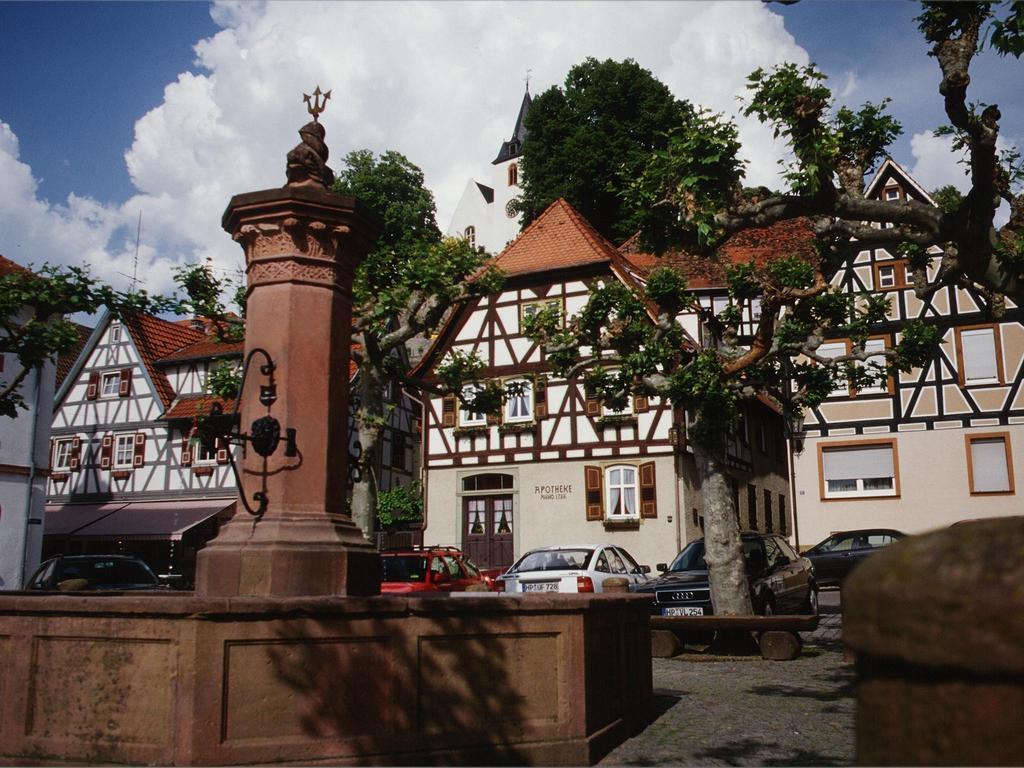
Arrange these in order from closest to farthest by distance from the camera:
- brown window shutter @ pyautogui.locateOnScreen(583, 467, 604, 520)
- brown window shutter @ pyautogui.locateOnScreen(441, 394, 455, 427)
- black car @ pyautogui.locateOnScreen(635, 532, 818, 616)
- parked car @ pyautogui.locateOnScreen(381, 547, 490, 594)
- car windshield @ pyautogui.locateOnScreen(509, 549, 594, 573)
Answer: parked car @ pyautogui.locateOnScreen(381, 547, 490, 594) < black car @ pyautogui.locateOnScreen(635, 532, 818, 616) < car windshield @ pyautogui.locateOnScreen(509, 549, 594, 573) < brown window shutter @ pyautogui.locateOnScreen(583, 467, 604, 520) < brown window shutter @ pyautogui.locateOnScreen(441, 394, 455, 427)

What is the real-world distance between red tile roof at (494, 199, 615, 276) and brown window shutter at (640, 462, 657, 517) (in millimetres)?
6624

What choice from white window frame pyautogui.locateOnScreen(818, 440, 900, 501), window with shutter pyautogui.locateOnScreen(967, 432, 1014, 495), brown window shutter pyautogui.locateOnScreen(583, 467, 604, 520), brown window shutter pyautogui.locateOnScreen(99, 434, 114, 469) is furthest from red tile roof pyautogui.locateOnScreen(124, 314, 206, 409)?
window with shutter pyautogui.locateOnScreen(967, 432, 1014, 495)

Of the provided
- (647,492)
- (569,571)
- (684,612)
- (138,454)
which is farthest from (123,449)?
(684,612)

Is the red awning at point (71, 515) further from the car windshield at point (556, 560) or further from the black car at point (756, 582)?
the black car at point (756, 582)

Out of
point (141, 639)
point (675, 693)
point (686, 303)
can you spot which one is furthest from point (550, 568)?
point (141, 639)

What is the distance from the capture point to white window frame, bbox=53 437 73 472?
39188 mm

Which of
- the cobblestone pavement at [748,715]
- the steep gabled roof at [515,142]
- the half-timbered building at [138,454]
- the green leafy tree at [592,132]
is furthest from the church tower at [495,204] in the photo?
the cobblestone pavement at [748,715]

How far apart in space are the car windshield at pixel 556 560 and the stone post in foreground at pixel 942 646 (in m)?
16.4

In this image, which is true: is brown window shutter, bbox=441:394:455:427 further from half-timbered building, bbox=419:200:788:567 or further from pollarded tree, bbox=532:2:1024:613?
pollarded tree, bbox=532:2:1024:613

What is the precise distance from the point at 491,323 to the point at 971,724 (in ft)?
101

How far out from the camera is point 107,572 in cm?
1655

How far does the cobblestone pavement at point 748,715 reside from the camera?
7.41 m

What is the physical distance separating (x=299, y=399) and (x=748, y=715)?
17.5 ft

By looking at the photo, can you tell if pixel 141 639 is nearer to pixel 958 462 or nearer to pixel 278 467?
pixel 278 467
